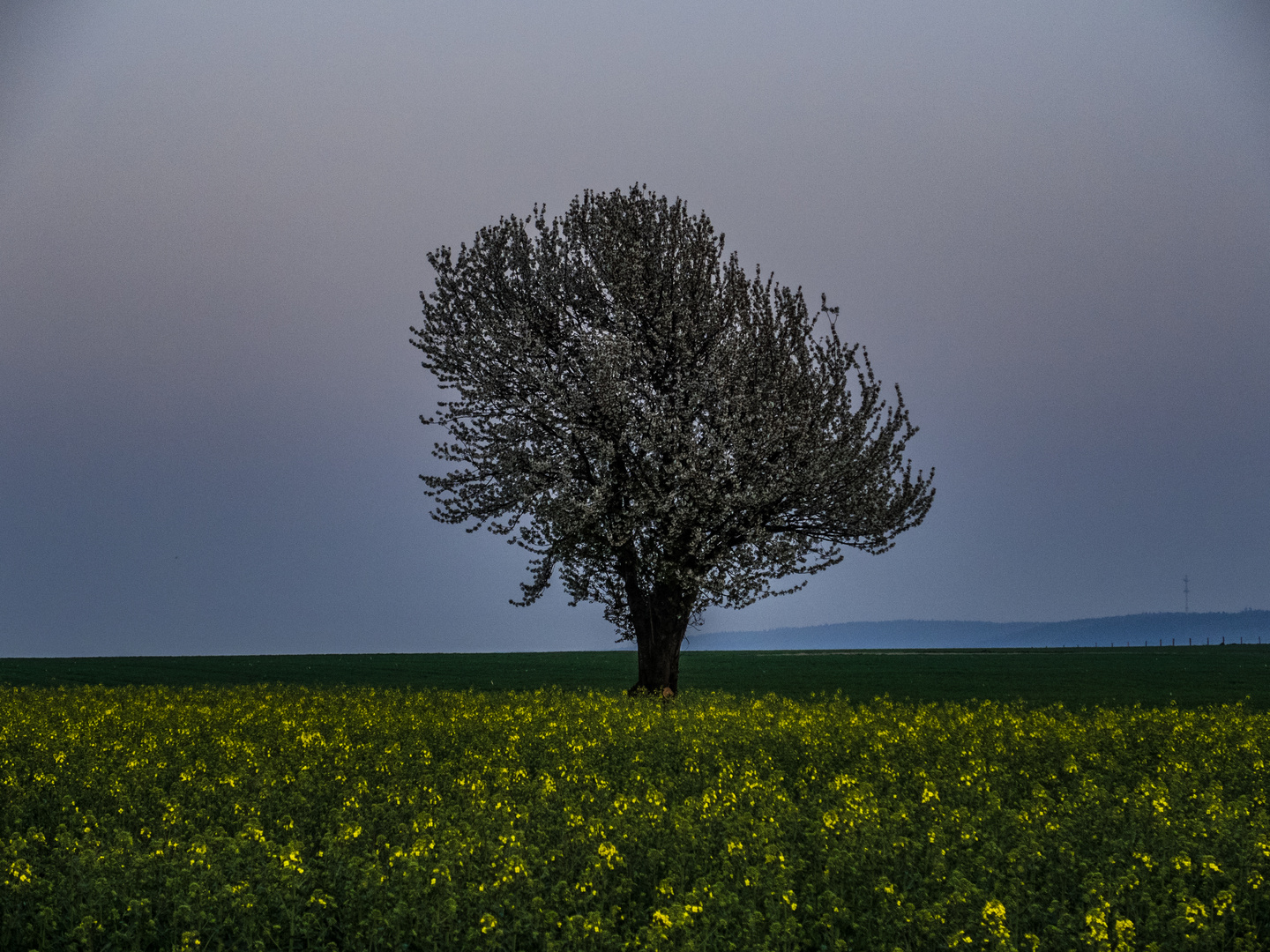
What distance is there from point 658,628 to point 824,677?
93.0 ft

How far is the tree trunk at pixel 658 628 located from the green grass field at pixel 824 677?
7.70 meters

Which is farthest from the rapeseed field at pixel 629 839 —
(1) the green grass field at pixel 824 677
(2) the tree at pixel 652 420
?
(1) the green grass field at pixel 824 677

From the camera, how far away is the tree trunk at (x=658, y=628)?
32.5 metres

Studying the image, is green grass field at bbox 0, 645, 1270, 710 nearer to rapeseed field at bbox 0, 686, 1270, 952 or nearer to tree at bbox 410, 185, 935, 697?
tree at bbox 410, 185, 935, 697

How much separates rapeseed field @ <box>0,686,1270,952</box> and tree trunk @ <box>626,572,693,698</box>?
38.3 ft

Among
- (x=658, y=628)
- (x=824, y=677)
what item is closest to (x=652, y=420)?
(x=658, y=628)

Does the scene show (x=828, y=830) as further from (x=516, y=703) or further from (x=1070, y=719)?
(x=516, y=703)

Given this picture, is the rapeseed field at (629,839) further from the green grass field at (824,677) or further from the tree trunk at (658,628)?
the green grass field at (824,677)

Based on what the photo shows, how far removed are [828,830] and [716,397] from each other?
2074cm

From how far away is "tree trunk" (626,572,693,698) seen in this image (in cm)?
→ 3247

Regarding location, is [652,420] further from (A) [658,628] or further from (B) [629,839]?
(B) [629,839]

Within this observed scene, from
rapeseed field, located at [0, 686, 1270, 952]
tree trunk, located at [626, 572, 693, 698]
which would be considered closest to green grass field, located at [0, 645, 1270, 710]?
tree trunk, located at [626, 572, 693, 698]

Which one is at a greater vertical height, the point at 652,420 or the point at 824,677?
the point at 652,420

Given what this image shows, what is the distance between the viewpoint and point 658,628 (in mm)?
32719
